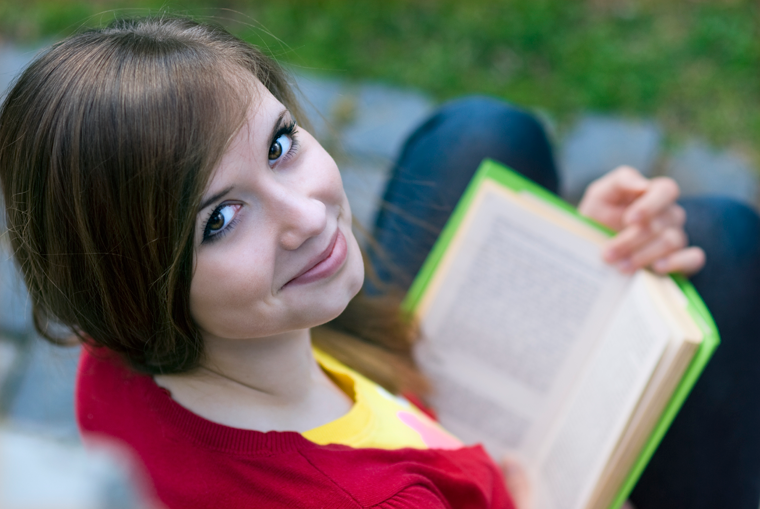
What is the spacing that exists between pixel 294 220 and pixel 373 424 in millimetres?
338

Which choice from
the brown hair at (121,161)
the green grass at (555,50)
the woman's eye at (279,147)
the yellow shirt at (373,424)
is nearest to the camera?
the brown hair at (121,161)

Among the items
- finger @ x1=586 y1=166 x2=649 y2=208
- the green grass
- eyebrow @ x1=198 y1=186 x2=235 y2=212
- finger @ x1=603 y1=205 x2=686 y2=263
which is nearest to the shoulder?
eyebrow @ x1=198 y1=186 x2=235 y2=212

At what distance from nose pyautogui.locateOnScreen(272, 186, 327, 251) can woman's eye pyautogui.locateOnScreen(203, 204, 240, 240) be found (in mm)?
45

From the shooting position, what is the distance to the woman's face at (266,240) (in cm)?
66

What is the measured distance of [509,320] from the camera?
1.16m

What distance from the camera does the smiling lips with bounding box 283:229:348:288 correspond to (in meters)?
0.71

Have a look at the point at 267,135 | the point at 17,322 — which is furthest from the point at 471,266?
the point at 17,322

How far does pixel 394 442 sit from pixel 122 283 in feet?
1.34

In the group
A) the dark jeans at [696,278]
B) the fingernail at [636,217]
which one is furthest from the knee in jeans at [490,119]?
the fingernail at [636,217]

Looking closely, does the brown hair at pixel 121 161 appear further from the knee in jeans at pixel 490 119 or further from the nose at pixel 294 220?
the knee in jeans at pixel 490 119

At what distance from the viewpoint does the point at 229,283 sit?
26.0 inches

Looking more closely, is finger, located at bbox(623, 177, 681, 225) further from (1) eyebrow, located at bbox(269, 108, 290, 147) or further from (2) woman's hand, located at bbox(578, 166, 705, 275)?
(1) eyebrow, located at bbox(269, 108, 290, 147)

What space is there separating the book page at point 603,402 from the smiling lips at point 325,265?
47 cm

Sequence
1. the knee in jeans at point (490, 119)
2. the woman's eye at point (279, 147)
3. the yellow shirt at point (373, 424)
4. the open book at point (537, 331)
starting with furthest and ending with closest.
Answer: the knee in jeans at point (490, 119) → the open book at point (537, 331) → the yellow shirt at point (373, 424) → the woman's eye at point (279, 147)
